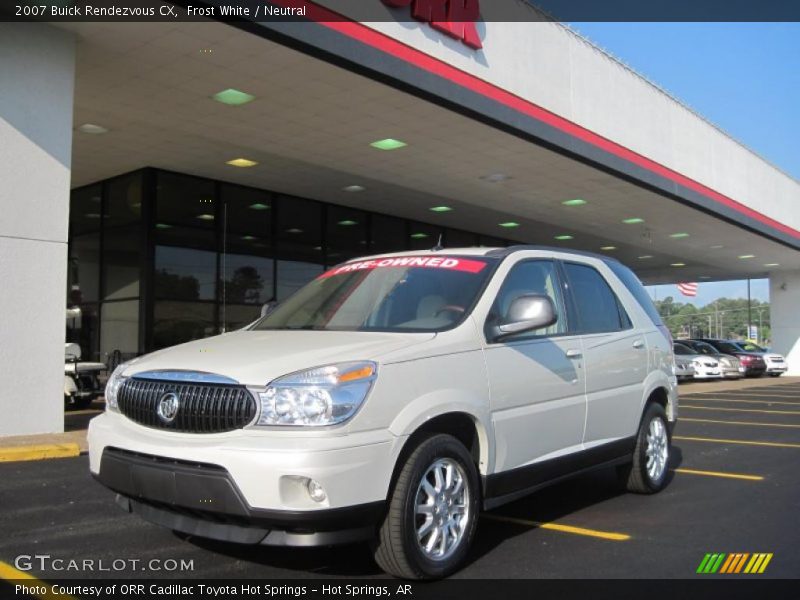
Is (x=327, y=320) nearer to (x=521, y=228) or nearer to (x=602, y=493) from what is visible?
(x=602, y=493)

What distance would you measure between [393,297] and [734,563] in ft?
8.49

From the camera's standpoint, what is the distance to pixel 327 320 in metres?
4.73

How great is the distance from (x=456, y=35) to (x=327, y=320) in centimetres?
747

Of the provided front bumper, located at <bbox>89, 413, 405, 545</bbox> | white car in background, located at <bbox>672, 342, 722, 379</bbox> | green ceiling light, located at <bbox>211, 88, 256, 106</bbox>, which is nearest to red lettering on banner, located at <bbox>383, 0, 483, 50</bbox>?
green ceiling light, located at <bbox>211, 88, 256, 106</bbox>

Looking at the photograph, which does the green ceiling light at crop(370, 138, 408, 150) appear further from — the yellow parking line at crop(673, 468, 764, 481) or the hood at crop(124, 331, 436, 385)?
the hood at crop(124, 331, 436, 385)

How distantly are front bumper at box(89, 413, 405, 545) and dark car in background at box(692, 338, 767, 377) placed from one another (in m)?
27.2

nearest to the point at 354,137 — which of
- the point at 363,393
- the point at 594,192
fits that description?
the point at 594,192

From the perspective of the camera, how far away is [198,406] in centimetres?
370

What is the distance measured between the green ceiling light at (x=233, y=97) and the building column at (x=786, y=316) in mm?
28894

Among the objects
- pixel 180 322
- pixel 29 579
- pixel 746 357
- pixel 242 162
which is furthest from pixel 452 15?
pixel 746 357

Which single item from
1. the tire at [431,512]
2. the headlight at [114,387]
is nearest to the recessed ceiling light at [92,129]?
the headlight at [114,387]

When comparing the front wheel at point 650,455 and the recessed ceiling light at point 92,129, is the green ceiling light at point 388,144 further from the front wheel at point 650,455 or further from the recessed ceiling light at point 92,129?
the front wheel at point 650,455

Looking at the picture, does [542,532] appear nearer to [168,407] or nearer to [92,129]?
[168,407]

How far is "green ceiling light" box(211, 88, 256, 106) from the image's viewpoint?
1057cm
